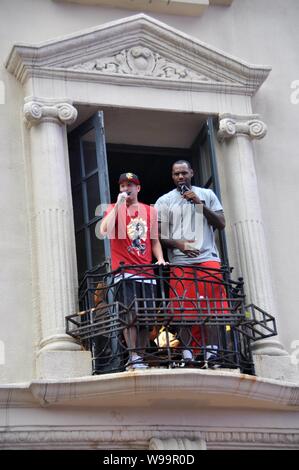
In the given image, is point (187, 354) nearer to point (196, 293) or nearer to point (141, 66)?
point (196, 293)

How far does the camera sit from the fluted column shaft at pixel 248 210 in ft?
52.6

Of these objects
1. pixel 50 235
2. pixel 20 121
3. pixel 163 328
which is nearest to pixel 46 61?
pixel 20 121

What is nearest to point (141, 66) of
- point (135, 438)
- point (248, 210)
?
point (248, 210)

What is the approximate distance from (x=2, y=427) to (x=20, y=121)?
3.47 metres

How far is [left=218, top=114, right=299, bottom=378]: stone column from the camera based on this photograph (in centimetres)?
1575

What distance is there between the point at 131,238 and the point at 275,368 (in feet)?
6.35

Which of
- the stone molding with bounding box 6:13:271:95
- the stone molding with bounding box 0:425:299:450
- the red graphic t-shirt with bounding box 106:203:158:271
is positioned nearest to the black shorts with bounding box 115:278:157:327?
the red graphic t-shirt with bounding box 106:203:158:271

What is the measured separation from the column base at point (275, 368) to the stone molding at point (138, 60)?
3.13 metres

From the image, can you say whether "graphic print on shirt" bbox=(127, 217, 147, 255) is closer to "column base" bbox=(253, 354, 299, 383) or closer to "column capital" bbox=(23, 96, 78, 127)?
"column capital" bbox=(23, 96, 78, 127)

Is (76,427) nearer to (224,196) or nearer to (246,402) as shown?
(246,402)

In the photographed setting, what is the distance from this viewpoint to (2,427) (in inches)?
572

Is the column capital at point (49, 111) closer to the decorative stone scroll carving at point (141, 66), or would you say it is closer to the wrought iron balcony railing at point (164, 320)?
the decorative stone scroll carving at point (141, 66)

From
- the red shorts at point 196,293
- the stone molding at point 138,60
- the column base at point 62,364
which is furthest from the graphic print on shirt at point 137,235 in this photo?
the stone molding at point 138,60

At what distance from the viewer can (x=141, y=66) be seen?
16734mm
